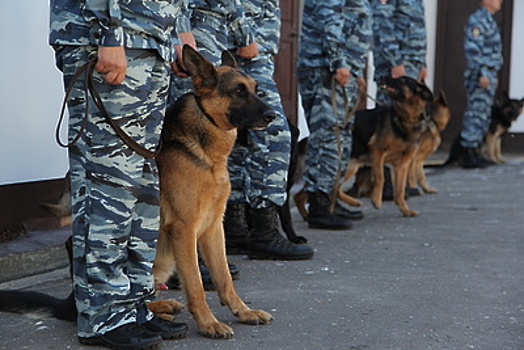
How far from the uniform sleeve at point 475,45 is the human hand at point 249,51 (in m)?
7.34

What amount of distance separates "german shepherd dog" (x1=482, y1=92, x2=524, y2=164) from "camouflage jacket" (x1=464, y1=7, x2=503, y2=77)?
3.82 feet

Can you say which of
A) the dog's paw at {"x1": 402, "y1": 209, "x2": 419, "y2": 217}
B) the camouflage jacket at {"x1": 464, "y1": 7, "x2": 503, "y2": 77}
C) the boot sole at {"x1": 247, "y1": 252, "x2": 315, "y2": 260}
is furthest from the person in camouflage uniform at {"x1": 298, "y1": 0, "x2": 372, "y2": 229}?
the camouflage jacket at {"x1": 464, "y1": 7, "x2": 503, "y2": 77}

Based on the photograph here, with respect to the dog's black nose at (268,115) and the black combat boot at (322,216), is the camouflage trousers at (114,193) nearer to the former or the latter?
the dog's black nose at (268,115)

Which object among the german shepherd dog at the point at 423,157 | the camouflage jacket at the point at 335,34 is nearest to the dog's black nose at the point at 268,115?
the camouflage jacket at the point at 335,34

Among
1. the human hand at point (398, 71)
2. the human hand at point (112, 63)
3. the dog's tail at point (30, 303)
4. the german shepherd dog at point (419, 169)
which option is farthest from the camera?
the german shepherd dog at point (419, 169)

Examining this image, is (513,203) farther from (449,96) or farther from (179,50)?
(449,96)

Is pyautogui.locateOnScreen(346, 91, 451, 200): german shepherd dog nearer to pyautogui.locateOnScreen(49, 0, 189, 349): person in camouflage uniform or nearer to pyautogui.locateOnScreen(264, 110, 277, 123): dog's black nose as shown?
pyautogui.locateOnScreen(264, 110, 277, 123): dog's black nose

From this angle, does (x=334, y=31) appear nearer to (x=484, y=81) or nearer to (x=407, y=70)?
(x=407, y=70)

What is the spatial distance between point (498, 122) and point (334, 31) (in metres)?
7.50

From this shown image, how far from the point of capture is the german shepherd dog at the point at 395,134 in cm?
729

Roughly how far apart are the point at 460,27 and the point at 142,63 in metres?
12.5

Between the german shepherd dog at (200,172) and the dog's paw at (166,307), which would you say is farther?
the dog's paw at (166,307)

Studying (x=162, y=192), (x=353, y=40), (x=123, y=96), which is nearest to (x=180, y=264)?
(x=162, y=192)

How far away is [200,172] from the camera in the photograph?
3.46m
